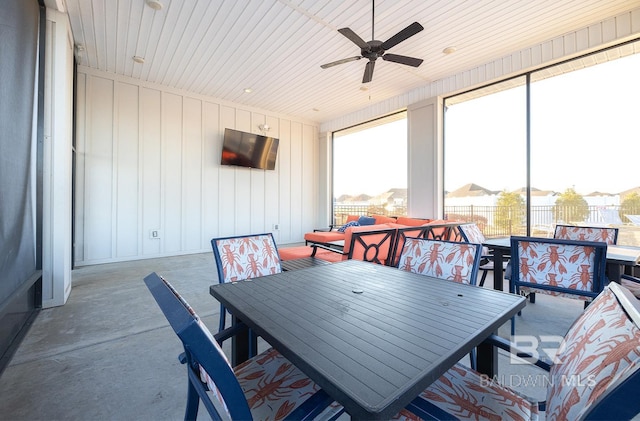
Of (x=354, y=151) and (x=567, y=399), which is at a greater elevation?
(x=354, y=151)

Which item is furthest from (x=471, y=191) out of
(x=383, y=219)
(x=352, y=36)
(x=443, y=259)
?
(x=443, y=259)

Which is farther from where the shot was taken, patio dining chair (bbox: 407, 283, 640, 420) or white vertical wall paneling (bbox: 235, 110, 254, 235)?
white vertical wall paneling (bbox: 235, 110, 254, 235)

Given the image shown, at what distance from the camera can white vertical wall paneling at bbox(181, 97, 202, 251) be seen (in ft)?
18.4

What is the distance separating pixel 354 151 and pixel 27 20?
6081 millimetres

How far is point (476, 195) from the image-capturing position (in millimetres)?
4852

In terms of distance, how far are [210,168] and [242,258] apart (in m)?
4.61

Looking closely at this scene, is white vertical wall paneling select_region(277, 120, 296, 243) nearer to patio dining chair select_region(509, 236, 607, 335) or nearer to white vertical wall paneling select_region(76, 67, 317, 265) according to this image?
white vertical wall paneling select_region(76, 67, 317, 265)

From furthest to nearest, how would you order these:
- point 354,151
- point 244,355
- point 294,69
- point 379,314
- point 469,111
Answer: point 354,151 < point 469,111 < point 294,69 < point 244,355 < point 379,314

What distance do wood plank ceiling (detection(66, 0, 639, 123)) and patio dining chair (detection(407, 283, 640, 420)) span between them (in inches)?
139

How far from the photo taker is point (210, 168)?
593 cm

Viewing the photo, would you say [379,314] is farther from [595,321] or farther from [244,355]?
[244,355]

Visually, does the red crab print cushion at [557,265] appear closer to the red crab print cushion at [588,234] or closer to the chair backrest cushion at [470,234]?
the chair backrest cushion at [470,234]

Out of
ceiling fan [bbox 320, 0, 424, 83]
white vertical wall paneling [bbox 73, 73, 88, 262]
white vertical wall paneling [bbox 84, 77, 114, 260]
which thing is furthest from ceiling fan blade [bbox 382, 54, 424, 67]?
white vertical wall paneling [bbox 73, 73, 88, 262]

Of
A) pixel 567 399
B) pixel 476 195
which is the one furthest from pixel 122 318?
pixel 476 195
